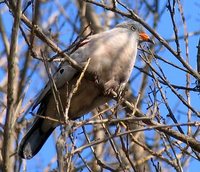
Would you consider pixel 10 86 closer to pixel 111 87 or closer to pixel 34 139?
pixel 111 87

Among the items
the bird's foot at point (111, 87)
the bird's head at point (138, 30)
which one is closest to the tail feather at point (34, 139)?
the bird's foot at point (111, 87)

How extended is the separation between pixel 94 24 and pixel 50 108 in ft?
12.8

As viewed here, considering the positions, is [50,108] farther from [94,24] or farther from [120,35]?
[94,24]

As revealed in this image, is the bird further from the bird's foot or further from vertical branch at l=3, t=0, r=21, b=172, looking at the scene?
vertical branch at l=3, t=0, r=21, b=172

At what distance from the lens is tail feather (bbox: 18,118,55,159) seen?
4531 mm

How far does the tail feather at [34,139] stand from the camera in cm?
453

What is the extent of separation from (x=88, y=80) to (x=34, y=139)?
0.72 m

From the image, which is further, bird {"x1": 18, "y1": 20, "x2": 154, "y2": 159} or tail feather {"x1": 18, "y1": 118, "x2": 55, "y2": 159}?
tail feather {"x1": 18, "y1": 118, "x2": 55, "y2": 159}

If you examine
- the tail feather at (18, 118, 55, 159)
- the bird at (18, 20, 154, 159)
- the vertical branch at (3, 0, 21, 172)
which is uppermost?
the bird at (18, 20, 154, 159)

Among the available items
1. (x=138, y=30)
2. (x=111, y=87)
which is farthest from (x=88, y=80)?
(x=138, y=30)

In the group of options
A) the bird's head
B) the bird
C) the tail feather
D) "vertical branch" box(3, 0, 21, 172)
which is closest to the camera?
"vertical branch" box(3, 0, 21, 172)

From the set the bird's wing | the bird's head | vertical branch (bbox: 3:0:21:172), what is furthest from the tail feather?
vertical branch (bbox: 3:0:21:172)

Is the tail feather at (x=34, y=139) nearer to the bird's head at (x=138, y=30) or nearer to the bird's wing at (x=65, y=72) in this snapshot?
the bird's wing at (x=65, y=72)

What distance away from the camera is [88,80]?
4395mm
